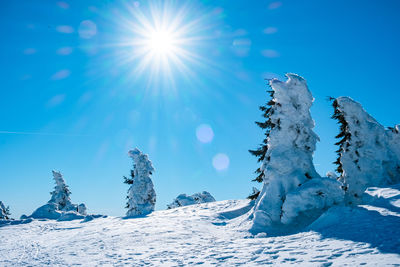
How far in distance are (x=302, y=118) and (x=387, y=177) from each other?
29.1 feet

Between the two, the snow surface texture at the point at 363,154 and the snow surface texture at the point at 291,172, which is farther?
the snow surface texture at the point at 363,154

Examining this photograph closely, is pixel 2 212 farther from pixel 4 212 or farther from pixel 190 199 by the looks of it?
pixel 190 199

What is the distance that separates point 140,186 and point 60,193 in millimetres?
18356

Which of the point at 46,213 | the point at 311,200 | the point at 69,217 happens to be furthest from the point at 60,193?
the point at 311,200

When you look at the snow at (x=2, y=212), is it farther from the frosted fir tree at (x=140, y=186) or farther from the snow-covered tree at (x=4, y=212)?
the frosted fir tree at (x=140, y=186)

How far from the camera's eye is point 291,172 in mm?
16078

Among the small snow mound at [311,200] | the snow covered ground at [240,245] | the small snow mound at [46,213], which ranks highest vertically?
the small snow mound at [46,213]

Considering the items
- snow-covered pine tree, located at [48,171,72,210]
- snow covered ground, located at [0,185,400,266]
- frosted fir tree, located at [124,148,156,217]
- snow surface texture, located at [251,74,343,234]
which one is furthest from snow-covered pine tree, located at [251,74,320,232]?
snow-covered pine tree, located at [48,171,72,210]

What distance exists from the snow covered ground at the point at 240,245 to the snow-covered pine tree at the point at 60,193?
28165mm

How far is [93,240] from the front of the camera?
15586mm

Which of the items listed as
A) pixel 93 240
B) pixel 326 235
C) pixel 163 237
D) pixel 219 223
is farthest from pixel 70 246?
pixel 326 235

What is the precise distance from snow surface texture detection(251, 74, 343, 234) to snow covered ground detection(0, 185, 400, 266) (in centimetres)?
189

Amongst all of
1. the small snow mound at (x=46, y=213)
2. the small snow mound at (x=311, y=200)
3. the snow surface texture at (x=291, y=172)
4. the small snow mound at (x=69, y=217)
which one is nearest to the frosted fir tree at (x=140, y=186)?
the small snow mound at (x=69, y=217)

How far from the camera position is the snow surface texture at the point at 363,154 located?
761 inches
